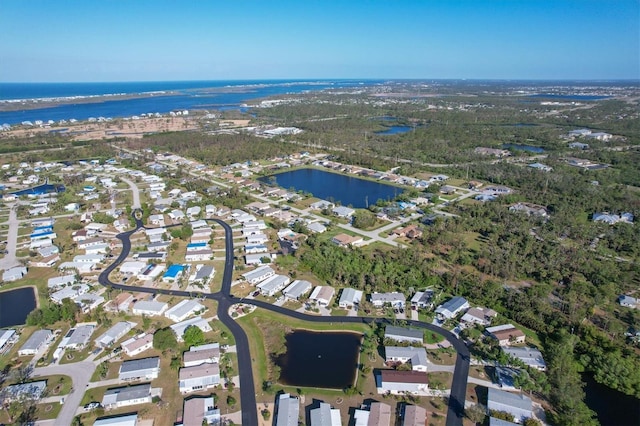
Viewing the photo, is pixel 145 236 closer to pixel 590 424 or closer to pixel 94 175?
pixel 94 175

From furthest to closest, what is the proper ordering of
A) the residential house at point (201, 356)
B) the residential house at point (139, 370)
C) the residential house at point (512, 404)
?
the residential house at point (201, 356) → the residential house at point (139, 370) → the residential house at point (512, 404)

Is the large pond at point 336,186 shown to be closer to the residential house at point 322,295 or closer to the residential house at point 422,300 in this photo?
the residential house at point 322,295

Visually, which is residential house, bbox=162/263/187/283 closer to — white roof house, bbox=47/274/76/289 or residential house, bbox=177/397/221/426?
white roof house, bbox=47/274/76/289

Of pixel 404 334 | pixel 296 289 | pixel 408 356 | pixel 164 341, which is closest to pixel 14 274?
pixel 164 341

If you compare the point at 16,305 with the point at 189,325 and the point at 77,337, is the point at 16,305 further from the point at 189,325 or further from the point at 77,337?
the point at 189,325

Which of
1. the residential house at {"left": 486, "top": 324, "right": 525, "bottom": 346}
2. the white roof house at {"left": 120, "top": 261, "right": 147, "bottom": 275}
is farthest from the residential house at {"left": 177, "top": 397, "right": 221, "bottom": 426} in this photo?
the residential house at {"left": 486, "top": 324, "right": 525, "bottom": 346}

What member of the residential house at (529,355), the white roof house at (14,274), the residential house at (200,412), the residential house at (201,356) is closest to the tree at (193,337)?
the residential house at (201,356)
